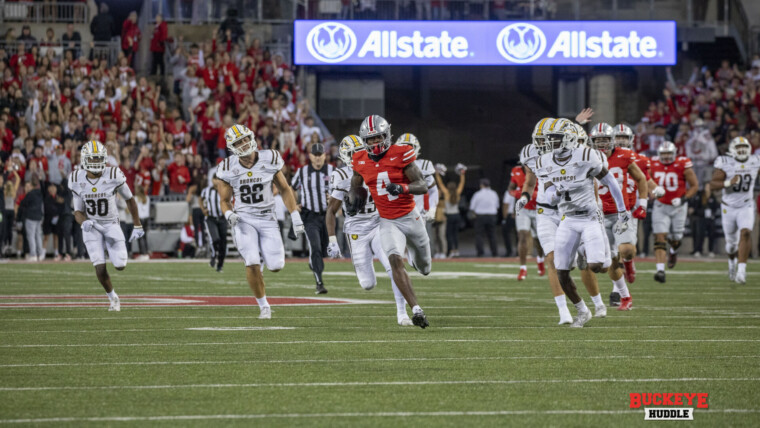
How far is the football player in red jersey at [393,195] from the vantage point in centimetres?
1063

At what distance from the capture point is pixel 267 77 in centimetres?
2861

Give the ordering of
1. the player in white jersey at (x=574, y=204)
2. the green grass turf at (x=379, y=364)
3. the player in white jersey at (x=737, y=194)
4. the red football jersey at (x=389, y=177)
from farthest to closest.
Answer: the player in white jersey at (x=737, y=194), the player in white jersey at (x=574, y=204), the red football jersey at (x=389, y=177), the green grass turf at (x=379, y=364)

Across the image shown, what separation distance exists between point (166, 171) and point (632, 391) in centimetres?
2025

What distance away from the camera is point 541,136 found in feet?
39.3

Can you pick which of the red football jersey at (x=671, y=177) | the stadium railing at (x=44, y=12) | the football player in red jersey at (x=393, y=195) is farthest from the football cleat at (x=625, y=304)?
the stadium railing at (x=44, y=12)

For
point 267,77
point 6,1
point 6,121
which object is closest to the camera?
point 6,121

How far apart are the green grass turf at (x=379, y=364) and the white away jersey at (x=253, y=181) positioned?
1.08 m

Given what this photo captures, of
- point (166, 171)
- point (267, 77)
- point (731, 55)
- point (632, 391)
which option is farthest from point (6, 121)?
point (632, 391)

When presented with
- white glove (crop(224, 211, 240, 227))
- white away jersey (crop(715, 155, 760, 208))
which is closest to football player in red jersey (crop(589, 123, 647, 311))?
white glove (crop(224, 211, 240, 227))

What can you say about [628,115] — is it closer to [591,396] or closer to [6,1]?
[6,1]

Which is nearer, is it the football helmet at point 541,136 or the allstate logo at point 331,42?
the football helmet at point 541,136

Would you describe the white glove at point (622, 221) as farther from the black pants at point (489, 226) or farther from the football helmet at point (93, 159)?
the black pants at point (489, 226)

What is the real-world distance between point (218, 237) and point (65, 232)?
5.24 m

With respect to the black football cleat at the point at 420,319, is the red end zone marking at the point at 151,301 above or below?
below
